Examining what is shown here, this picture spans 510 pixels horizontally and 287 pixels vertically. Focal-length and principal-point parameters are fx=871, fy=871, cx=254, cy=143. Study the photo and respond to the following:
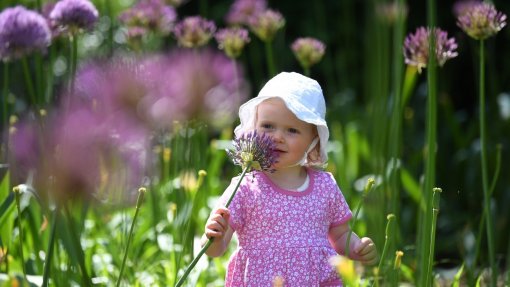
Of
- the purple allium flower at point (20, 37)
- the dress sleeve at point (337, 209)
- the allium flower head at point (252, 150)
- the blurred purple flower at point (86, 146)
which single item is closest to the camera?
the blurred purple flower at point (86, 146)

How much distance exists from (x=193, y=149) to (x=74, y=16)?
2.27ft

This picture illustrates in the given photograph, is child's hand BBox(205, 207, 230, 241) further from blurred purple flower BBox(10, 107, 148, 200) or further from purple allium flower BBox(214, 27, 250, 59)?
purple allium flower BBox(214, 27, 250, 59)

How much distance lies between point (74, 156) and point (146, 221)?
5.76 ft

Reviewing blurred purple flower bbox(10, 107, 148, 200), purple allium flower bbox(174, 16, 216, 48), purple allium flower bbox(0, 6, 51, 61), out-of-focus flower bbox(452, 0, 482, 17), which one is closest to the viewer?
blurred purple flower bbox(10, 107, 148, 200)

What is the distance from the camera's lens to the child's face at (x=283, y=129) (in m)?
1.51

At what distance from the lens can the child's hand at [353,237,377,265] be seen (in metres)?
1.52

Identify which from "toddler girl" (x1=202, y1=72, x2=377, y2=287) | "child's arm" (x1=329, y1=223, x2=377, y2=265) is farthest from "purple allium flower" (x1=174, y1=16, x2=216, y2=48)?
"child's arm" (x1=329, y1=223, x2=377, y2=265)

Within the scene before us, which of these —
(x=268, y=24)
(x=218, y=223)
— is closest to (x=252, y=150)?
(x=218, y=223)

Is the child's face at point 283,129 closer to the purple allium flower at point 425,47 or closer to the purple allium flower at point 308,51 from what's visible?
the purple allium flower at point 425,47

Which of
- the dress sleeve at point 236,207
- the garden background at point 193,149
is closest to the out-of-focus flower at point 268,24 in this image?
the garden background at point 193,149

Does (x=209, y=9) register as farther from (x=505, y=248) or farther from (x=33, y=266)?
(x=33, y=266)

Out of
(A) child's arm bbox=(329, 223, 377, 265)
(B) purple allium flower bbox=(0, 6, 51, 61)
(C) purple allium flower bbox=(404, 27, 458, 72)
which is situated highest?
(B) purple allium flower bbox=(0, 6, 51, 61)

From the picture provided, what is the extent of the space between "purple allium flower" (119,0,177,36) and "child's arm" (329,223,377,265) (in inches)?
32.5

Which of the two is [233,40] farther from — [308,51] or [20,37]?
[20,37]
